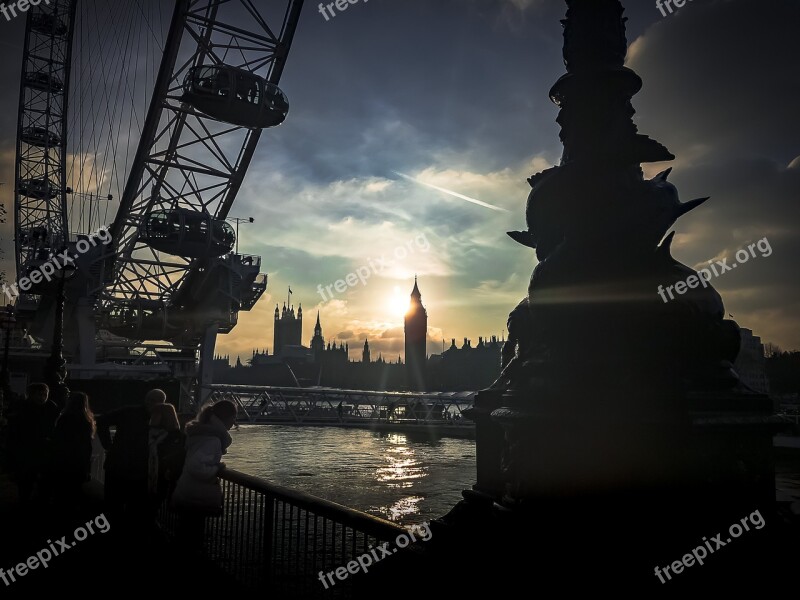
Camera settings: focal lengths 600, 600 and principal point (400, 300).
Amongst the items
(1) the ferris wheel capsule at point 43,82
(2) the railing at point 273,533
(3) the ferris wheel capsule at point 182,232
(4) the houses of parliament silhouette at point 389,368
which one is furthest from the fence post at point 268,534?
(4) the houses of parliament silhouette at point 389,368

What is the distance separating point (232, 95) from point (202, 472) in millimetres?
24779

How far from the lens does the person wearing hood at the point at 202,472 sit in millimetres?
4544

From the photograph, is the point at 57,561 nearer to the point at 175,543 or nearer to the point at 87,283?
the point at 175,543

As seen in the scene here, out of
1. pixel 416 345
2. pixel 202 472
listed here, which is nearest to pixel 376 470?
pixel 202 472

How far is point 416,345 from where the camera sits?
154 metres

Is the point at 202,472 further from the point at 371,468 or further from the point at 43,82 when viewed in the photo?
the point at 43,82

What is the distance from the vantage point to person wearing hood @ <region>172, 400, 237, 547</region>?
454 cm

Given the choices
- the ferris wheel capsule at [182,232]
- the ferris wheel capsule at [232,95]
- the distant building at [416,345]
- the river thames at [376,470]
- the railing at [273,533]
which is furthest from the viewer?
the distant building at [416,345]

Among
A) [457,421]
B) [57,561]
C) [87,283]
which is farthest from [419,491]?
[457,421]

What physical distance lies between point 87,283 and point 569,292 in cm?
3416

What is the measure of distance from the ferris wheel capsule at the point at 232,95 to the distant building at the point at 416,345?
121 meters

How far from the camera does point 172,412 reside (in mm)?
5582

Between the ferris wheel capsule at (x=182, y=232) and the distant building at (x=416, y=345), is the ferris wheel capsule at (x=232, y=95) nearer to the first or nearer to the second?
the ferris wheel capsule at (x=182, y=232)

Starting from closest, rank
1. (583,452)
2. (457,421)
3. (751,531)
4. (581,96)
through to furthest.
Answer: (751,531), (583,452), (581,96), (457,421)
